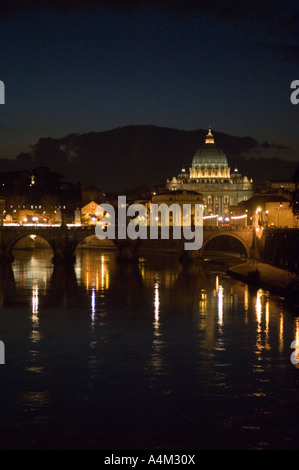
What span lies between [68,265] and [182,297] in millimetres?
20772

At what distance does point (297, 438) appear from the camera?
16.2m

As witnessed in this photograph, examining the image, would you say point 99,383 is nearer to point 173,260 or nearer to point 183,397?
point 183,397

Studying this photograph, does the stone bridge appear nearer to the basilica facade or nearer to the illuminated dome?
the basilica facade

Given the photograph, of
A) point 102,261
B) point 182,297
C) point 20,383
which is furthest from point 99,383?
point 102,261

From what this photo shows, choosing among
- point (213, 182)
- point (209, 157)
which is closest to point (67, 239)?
point (213, 182)

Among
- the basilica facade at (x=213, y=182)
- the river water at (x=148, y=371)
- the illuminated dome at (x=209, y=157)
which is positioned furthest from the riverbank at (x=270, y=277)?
the illuminated dome at (x=209, y=157)

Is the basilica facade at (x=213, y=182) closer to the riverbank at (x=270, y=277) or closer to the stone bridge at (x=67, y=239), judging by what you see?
the stone bridge at (x=67, y=239)

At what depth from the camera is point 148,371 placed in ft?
70.3

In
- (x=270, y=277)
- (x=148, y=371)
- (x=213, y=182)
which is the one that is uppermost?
(x=213, y=182)

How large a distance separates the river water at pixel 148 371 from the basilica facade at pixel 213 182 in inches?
4380

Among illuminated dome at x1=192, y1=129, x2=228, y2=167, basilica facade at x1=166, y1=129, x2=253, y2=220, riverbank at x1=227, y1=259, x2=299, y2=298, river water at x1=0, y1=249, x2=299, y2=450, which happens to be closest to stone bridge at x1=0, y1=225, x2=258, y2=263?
riverbank at x1=227, y1=259, x2=299, y2=298

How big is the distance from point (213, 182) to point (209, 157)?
7.92m

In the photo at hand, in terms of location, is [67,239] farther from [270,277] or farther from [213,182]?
[213,182]

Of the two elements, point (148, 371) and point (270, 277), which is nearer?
point (148, 371)
